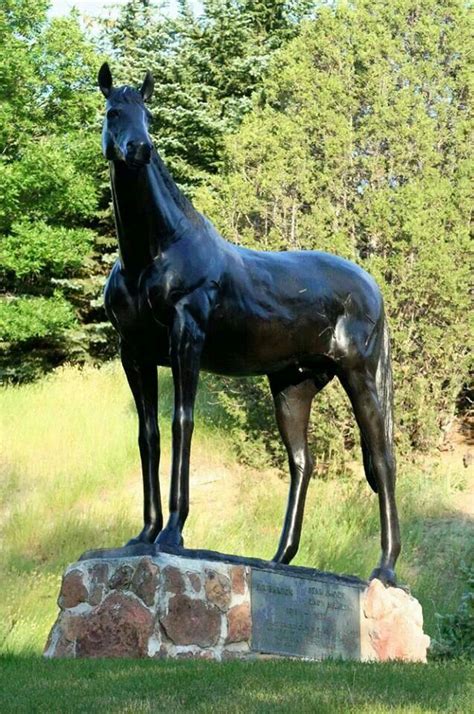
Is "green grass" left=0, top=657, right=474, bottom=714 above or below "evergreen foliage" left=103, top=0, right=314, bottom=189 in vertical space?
below

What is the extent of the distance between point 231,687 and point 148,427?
2.49m

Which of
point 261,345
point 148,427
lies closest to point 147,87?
point 261,345

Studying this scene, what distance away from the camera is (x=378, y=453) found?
8414 mm

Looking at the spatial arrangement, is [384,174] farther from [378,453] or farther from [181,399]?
[181,399]

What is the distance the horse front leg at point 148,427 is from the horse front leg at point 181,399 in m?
0.45

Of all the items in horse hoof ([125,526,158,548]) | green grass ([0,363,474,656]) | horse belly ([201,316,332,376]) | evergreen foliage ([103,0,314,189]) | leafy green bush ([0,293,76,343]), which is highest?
evergreen foliage ([103,0,314,189])

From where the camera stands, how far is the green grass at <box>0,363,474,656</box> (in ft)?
45.3

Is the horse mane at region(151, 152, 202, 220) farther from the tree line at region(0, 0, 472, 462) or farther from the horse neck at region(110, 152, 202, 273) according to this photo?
the tree line at region(0, 0, 472, 462)

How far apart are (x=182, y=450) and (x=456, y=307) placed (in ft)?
36.9

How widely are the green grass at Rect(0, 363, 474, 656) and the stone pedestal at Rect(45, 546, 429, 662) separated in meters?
3.76

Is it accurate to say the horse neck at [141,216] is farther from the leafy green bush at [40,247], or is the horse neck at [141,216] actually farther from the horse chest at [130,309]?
the leafy green bush at [40,247]

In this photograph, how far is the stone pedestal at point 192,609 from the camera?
6789mm

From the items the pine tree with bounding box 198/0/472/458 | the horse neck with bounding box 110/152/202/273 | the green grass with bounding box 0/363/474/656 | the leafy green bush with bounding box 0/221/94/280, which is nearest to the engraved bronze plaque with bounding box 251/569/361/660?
the horse neck with bounding box 110/152/202/273

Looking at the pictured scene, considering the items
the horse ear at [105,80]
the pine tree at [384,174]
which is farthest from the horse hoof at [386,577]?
the pine tree at [384,174]
